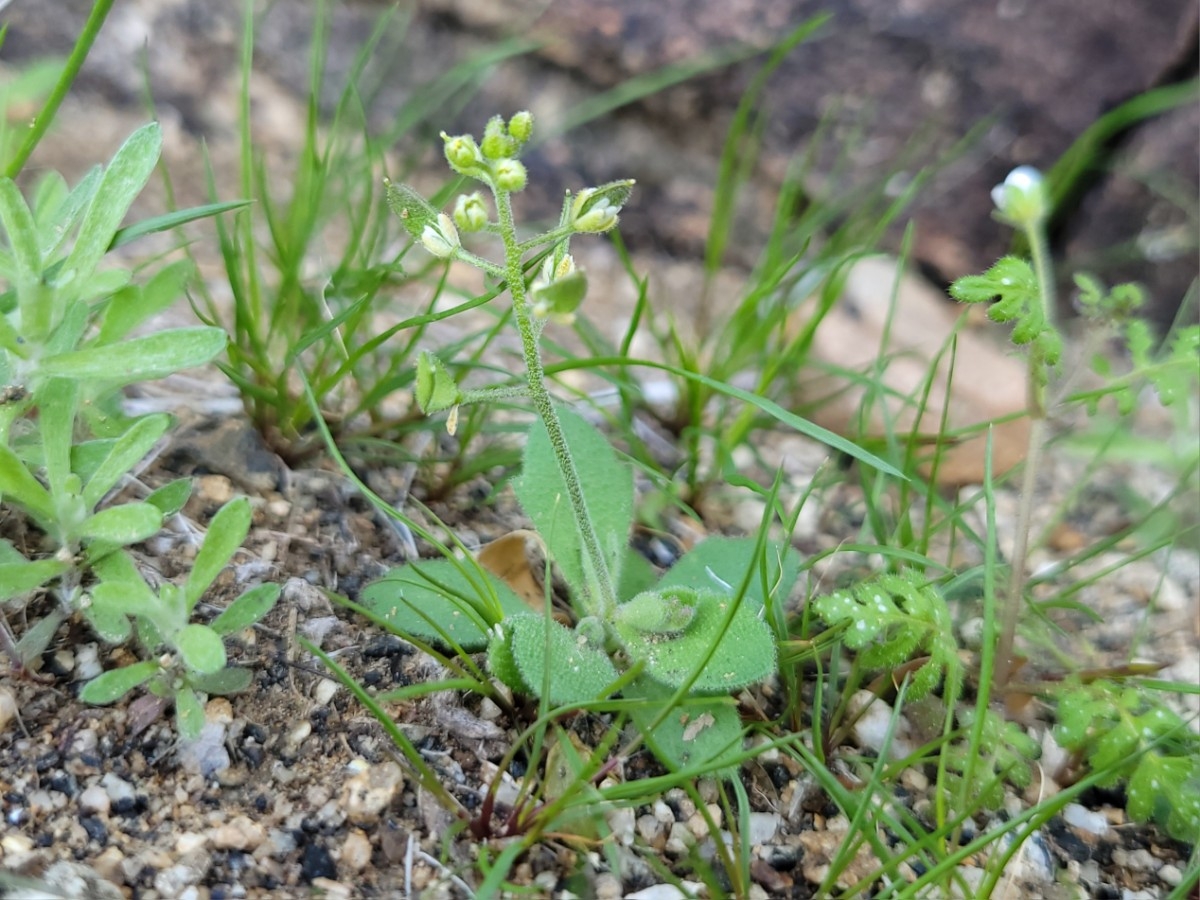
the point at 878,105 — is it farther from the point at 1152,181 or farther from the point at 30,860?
the point at 30,860

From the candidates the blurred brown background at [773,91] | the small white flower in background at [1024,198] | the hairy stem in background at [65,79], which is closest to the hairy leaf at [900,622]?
the small white flower in background at [1024,198]

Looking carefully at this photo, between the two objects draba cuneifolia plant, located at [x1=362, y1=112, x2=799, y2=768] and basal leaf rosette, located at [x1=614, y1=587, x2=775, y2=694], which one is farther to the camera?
basal leaf rosette, located at [x1=614, y1=587, x2=775, y2=694]

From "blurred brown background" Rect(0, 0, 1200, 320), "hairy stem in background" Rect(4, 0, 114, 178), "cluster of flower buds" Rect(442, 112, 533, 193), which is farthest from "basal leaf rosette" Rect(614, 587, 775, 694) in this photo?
"blurred brown background" Rect(0, 0, 1200, 320)

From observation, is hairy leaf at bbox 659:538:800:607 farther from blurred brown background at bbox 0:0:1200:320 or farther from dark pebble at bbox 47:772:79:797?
blurred brown background at bbox 0:0:1200:320

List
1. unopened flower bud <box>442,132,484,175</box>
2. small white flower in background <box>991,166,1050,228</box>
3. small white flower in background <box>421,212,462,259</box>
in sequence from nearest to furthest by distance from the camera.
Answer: unopened flower bud <box>442,132,484,175</box>
small white flower in background <box>421,212,462,259</box>
small white flower in background <box>991,166,1050,228</box>

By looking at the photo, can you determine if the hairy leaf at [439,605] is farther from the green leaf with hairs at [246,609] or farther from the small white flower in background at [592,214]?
the small white flower in background at [592,214]
